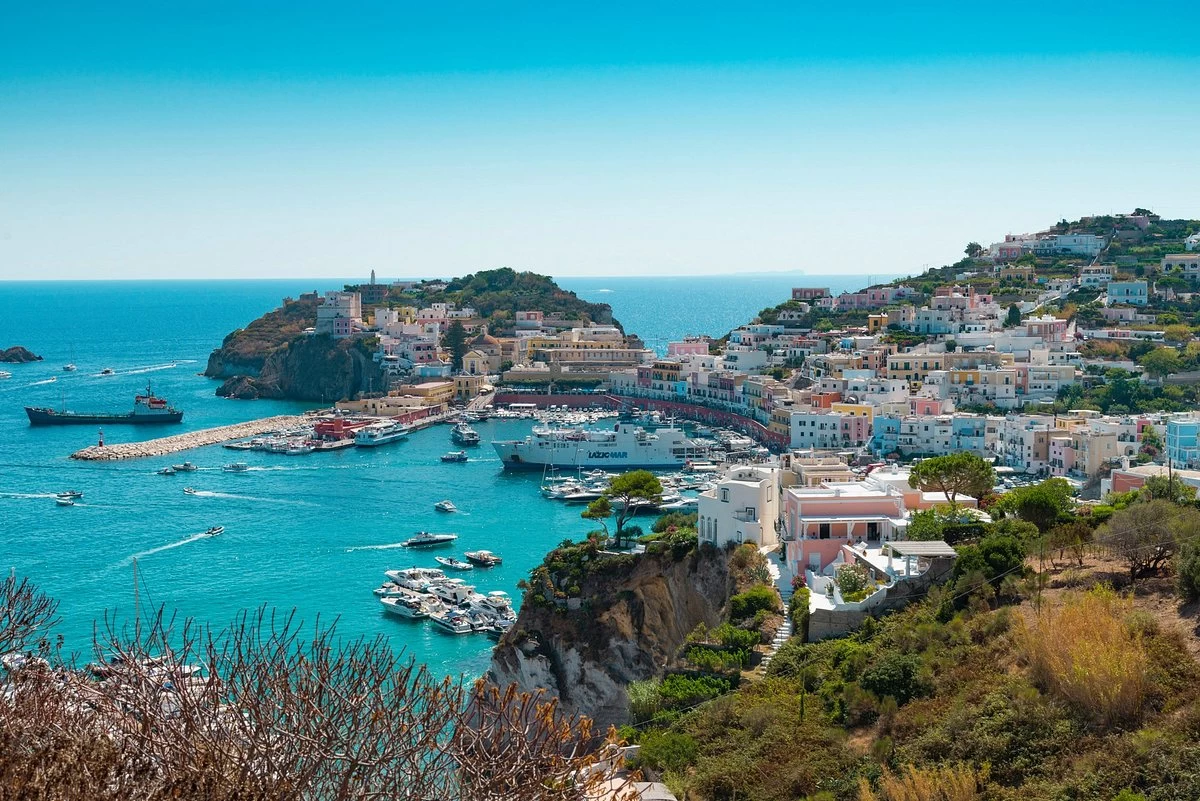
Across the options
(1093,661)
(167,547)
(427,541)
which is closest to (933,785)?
(1093,661)

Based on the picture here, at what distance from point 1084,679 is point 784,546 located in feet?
25.7

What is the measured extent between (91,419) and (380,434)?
1194 centimetres

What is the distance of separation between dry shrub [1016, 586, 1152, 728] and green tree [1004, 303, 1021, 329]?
124 ft

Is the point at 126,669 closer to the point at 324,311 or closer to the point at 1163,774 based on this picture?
the point at 1163,774

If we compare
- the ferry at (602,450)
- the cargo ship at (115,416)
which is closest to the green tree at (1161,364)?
the ferry at (602,450)

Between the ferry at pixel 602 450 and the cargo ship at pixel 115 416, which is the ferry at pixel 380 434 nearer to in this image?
the ferry at pixel 602 450

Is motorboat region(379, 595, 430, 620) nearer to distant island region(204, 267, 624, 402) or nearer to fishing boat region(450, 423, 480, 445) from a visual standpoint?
fishing boat region(450, 423, 480, 445)

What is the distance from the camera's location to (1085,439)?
95.8ft

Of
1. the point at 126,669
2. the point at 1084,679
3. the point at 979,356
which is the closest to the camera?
the point at 126,669

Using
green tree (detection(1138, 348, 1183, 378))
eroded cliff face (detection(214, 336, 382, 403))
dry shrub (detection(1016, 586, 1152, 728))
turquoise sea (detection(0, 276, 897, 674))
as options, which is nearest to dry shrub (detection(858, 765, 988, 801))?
dry shrub (detection(1016, 586, 1152, 728))

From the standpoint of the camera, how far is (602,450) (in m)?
36.7

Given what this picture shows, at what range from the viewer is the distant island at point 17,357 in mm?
68762

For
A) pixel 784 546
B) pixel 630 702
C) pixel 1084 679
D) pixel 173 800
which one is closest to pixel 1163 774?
pixel 1084 679

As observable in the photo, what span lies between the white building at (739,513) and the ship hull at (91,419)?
1265 inches
